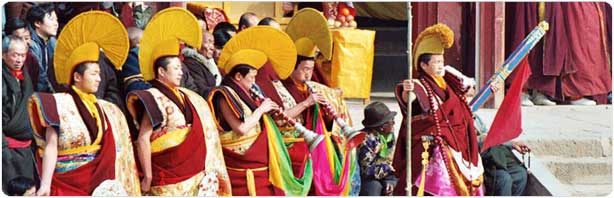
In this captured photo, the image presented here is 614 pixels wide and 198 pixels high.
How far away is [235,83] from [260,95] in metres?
0.19

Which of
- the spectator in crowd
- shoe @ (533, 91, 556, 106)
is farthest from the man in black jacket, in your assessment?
shoe @ (533, 91, 556, 106)

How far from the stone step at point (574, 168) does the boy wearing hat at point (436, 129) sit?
198cm

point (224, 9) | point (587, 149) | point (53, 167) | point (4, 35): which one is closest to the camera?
point (53, 167)

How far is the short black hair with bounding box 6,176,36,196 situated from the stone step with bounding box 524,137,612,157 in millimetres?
4439

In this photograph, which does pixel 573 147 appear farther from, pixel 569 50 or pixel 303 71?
pixel 303 71

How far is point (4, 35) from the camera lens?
33.5 ft

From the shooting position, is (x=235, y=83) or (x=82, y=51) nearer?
(x=82, y=51)

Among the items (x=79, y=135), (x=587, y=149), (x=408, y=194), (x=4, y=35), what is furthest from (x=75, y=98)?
(x=587, y=149)

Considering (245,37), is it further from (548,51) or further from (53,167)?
(548,51)

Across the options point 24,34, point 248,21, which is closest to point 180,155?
point 24,34

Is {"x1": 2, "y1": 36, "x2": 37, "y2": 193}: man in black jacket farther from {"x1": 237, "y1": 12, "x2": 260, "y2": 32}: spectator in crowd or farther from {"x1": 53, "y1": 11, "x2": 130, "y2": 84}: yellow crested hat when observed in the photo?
{"x1": 237, "y1": 12, "x2": 260, "y2": 32}: spectator in crowd

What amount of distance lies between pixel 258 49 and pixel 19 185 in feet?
5.12

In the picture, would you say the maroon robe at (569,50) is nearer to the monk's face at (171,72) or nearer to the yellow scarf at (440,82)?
the yellow scarf at (440,82)

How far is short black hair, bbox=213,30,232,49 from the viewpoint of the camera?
1138 centimetres
